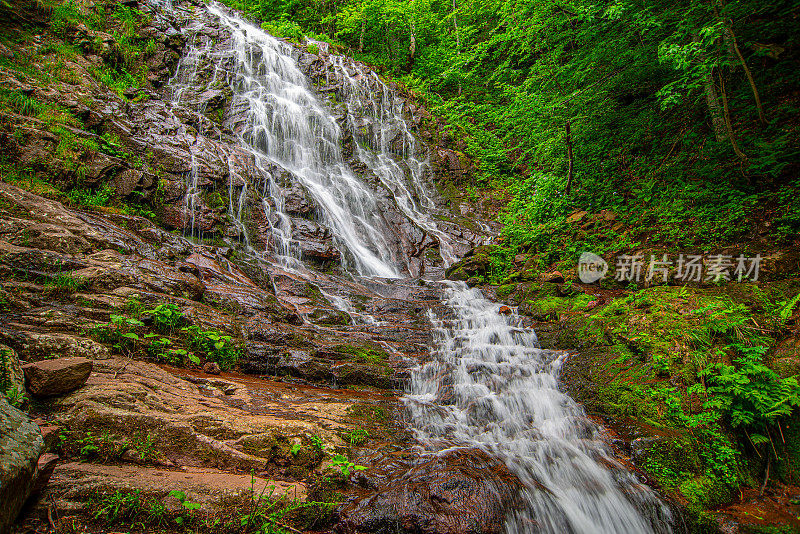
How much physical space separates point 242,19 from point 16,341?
→ 20165mm

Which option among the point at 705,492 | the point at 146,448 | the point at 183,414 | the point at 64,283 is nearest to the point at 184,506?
the point at 146,448

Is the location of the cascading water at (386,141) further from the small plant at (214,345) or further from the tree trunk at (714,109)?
the small plant at (214,345)

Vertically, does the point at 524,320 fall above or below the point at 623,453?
above

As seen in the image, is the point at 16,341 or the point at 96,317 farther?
the point at 96,317

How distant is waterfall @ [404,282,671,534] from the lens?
3.56 meters

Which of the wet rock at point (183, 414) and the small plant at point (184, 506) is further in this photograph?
the wet rock at point (183, 414)

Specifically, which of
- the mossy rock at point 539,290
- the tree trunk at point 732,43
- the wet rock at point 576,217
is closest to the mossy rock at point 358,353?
the mossy rock at point 539,290

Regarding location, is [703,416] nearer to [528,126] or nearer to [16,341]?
[16,341]

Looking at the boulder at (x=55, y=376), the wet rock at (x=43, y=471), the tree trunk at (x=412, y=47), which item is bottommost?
the wet rock at (x=43, y=471)

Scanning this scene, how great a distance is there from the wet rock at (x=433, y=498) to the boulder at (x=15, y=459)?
201cm

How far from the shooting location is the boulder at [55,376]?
2.84 meters

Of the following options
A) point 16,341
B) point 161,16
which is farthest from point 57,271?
point 161,16

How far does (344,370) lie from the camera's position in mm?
5461

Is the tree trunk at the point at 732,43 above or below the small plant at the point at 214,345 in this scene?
above
